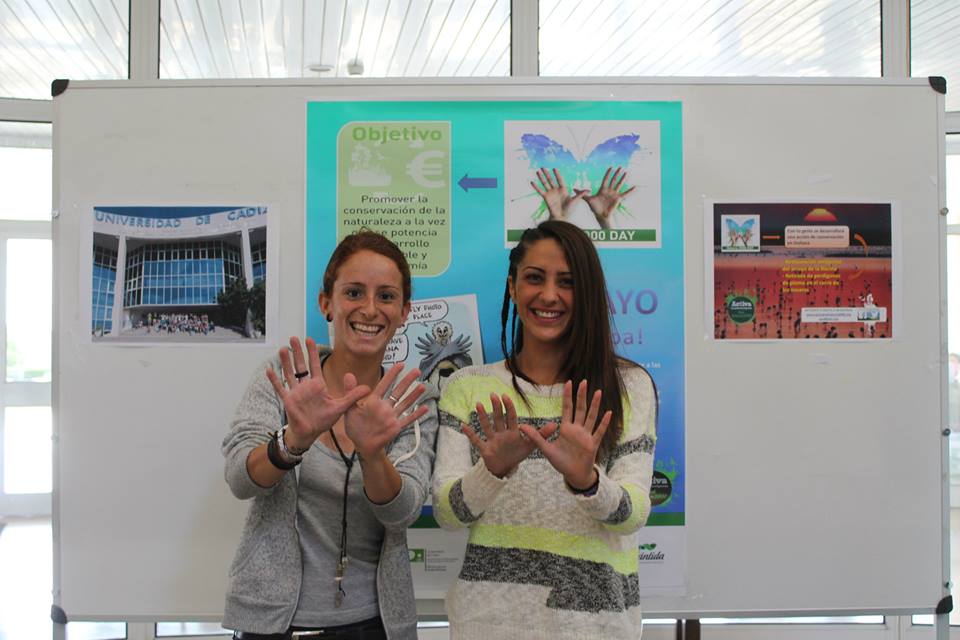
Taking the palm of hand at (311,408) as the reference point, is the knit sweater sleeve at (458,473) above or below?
below

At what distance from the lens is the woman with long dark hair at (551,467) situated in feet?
3.87

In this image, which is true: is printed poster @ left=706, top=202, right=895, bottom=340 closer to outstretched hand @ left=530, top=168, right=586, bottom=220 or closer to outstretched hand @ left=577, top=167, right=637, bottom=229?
outstretched hand @ left=577, top=167, right=637, bottom=229

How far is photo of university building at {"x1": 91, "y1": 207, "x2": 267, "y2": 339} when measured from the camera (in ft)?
6.01

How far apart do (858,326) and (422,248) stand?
4.35 feet

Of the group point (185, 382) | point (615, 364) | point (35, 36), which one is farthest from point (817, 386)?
point (35, 36)

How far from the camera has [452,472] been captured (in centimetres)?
131

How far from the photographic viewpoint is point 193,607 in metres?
1.82

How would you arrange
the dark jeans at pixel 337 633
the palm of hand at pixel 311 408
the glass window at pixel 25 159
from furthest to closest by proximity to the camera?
1. the glass window at pixel 25 159
2. the dark jeans at pixel 337 633
3. the palm of hand at pixel 311 408

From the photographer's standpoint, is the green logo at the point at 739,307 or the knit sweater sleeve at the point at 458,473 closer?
the knit sweater sleeve at the point at 458,473

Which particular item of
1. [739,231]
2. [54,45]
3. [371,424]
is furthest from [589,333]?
[54,45]

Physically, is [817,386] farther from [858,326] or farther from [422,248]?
[422,248]

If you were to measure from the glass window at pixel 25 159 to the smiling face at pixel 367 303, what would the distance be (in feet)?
4.90

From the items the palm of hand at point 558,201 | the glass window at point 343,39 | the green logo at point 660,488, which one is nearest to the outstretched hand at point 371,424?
the palm of hand at point 558,201

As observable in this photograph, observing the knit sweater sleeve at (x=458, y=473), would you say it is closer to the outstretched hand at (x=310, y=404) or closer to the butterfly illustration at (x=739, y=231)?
the outstretched hand at (x=310, y=404)
